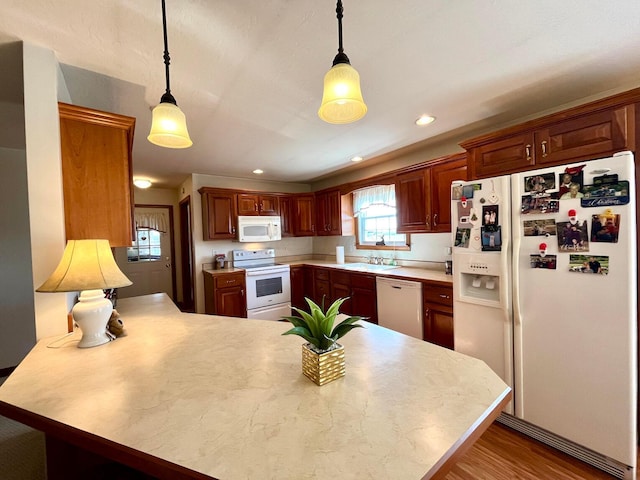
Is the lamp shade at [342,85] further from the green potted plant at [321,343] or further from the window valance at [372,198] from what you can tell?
the window valance at [372,198]

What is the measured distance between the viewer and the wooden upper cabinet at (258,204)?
13.8 feet

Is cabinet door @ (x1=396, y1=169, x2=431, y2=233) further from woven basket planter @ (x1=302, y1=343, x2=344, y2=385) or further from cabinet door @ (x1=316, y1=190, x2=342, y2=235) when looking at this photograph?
woven basket planter @ (x1=302, y1=343, x2=344, y2=385)

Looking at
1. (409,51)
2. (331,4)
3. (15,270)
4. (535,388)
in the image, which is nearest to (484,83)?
(409,51)

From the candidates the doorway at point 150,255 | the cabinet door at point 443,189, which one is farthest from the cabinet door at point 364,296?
the doorway at point 150,255

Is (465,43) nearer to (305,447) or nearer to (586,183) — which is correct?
(586,183)

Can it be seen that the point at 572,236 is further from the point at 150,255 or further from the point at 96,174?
the point at 150,255

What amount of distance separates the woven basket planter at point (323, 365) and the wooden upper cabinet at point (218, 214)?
11.2 feet

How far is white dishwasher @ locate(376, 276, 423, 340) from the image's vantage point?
9.00ft

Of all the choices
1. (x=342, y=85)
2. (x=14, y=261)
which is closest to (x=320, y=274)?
(x=342, y=85)

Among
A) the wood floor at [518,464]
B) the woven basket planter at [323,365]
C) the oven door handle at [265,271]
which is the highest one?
the woven basket planter at [323,365]

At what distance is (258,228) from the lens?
14.1ft

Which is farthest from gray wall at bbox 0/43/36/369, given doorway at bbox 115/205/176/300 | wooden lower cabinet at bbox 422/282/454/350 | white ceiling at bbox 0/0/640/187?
wooden lower cabinet at bbox 422/282/454/350

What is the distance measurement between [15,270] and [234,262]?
234 cm

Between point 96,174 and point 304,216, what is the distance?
333 cm
